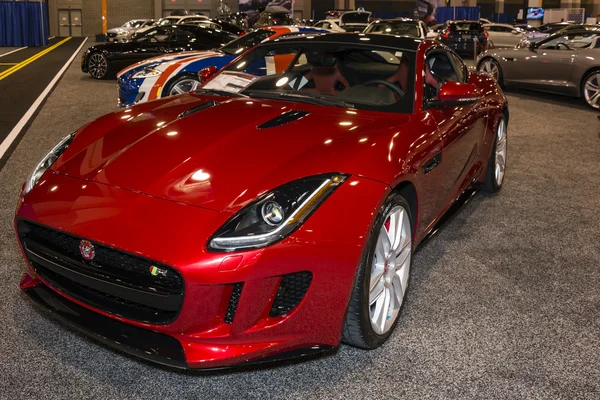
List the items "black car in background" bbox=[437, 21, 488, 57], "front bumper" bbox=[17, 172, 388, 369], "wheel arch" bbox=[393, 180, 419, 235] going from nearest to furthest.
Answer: "front bumper" bbox=[17, 172, 388, 369] → "wheel arch" bbox=[393, 180, 419, 235] → "black car in background" bbox=[437, 21, 488, 57]

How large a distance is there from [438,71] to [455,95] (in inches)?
47.8

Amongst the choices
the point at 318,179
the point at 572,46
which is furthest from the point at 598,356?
the point at 572,46

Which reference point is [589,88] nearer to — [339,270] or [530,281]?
[530,281]

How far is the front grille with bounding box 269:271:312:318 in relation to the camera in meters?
2.50

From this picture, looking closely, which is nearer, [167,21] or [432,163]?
[432,163]

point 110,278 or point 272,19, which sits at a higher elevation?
point 272,19

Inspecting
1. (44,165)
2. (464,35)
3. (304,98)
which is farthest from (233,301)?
(464,35)

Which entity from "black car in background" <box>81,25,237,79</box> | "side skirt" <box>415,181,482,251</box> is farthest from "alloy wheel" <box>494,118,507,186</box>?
"black car in background" <box>81,25,237,79</box>

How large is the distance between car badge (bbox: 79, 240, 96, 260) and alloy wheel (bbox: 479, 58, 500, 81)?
11.5 metres

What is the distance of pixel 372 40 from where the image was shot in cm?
416

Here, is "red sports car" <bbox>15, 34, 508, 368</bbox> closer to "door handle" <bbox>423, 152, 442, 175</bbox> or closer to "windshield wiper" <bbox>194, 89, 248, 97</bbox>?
"door handle" <bbox>423, 152, 442, 175</bbox>

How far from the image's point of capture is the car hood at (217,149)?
8.87 feet

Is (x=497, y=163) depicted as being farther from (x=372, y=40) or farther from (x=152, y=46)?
(x=152, y=46)

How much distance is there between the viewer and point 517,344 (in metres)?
3.14
